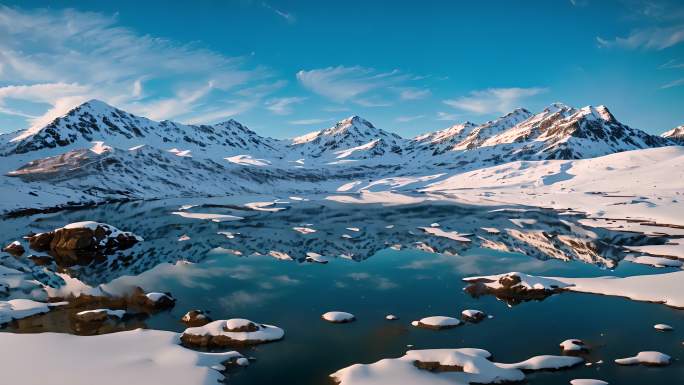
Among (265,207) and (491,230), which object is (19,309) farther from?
(265,207)

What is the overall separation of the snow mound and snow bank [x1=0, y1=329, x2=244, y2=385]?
5.71 metres

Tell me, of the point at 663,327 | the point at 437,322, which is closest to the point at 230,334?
the point at 437,322

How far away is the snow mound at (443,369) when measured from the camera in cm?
1634

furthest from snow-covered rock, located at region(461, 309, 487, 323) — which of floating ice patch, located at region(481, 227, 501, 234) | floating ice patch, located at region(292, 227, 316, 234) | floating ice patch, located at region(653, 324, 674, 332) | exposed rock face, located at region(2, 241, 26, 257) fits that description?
exposed rock face, located at region(2, 241, 26, 257)

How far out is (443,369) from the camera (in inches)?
680

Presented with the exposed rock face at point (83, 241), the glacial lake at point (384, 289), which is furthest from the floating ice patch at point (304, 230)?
the exposed rock face at point (83, 241)

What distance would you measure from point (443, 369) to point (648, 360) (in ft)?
28.2

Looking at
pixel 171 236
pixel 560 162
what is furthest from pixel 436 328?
pixel 560 162

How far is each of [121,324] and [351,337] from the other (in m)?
12.4

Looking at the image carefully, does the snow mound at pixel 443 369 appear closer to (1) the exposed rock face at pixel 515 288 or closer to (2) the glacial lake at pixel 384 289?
(2) the glacial lake at pixel 384 289

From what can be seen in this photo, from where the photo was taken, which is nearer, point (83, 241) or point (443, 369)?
point (443, 369)

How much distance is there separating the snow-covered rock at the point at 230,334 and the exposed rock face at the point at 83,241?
27832 mm

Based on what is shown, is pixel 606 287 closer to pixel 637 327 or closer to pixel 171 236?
pixel 637 327

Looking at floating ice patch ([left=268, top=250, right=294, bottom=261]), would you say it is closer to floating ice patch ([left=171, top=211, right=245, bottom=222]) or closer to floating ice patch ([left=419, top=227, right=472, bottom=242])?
floating ice patch ([left=419, top=227, right=472, bottom=242])
